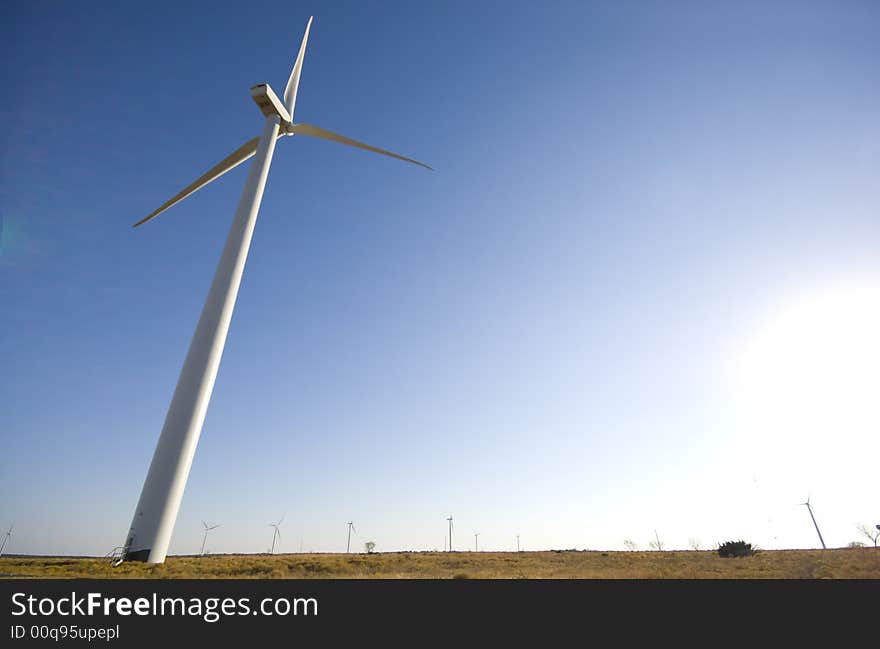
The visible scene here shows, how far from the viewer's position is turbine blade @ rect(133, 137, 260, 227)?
34.2 metres

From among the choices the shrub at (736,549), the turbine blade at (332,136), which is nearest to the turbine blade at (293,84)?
the turbine blade at (332,136)

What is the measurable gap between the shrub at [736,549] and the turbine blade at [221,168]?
207ft

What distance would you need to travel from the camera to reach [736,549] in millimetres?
46250

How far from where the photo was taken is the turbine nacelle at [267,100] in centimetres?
3288

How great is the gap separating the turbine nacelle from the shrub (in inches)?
2487

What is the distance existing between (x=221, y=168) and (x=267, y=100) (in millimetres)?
6859

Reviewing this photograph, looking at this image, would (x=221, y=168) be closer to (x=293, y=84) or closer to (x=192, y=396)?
(x=293, y=84)

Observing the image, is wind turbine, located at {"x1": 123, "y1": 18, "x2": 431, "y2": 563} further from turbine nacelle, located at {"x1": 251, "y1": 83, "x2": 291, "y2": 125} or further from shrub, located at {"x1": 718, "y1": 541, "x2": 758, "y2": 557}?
shrub, located at {"x1": 718, "y1": 541, "x2": 758, "y2": 557}

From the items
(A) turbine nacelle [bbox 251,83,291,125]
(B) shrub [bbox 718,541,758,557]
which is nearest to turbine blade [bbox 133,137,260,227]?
(A) turbine nacelle [bbox 251,83,291,125]

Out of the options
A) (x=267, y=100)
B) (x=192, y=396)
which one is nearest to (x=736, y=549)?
(x=192, y=396)
